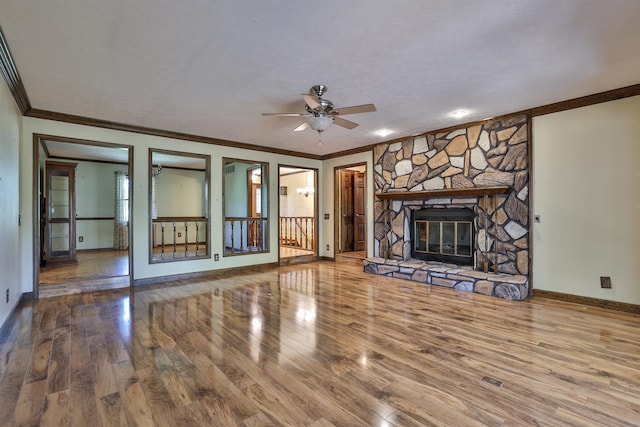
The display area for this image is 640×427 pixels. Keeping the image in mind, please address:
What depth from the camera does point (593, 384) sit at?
210 centimetres

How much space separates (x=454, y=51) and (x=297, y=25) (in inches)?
54.0

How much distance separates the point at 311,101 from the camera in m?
3.26

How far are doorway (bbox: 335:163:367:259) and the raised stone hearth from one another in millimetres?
1587

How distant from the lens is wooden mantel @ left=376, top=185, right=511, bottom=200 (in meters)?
4.48

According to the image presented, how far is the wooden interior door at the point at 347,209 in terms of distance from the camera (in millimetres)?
7672

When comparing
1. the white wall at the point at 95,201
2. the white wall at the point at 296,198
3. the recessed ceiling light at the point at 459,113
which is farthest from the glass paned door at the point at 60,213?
the recessed ceiling light at the point at 459,113

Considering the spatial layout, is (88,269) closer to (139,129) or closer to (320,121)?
(139,129)

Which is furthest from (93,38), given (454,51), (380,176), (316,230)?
(316,230)

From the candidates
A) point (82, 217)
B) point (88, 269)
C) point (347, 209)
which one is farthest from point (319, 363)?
point (82, 217)

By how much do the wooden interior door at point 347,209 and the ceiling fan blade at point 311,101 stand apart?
4368 mm

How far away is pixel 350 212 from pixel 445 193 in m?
3.11

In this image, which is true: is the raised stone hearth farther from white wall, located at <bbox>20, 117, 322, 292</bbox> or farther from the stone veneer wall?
white wall, located at <bbox>20, 117, 322, 292</bbox>

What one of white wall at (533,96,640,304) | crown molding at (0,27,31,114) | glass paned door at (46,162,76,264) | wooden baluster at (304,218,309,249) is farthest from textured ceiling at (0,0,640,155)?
wooden baluster at (304,218,309,249)

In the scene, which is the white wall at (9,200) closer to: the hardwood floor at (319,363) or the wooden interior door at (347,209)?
the hardwood floor at (319,363)
